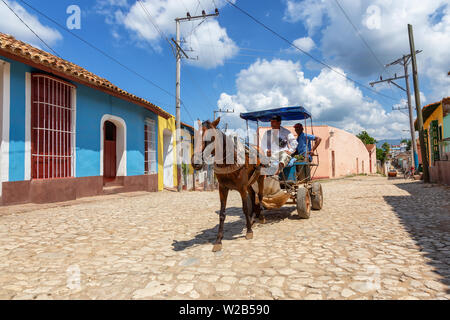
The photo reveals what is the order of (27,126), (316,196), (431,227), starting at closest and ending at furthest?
(431,227) < (316,196) < (27,126)

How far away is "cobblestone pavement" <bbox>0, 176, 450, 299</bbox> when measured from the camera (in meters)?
2.49

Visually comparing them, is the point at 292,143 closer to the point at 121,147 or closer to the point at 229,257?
the point at 229,257

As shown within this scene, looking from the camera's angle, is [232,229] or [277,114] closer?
[232,229]

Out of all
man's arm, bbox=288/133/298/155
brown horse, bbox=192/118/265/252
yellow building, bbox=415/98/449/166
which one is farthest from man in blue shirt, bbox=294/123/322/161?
yellow building, bbox=415/98/449/166

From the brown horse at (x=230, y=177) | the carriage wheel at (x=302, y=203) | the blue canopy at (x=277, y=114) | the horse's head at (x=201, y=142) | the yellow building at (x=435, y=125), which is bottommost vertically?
the carriage wheel at (x=302, y=203)

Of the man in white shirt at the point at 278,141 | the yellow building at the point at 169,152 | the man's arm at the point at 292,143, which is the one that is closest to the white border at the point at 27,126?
the man in white shirt at the point at 278,141

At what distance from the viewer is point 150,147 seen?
43.9 ft

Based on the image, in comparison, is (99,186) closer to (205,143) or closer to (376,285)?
(205,143)

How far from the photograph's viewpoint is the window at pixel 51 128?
7625mm

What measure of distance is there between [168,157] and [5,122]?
959cm

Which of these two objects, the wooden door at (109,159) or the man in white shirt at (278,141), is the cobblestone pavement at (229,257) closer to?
the man in white shirt at (278,141)

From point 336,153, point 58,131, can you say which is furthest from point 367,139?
point 58,131

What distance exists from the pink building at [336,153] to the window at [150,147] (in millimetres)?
10921
